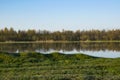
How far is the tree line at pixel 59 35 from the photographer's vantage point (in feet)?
325

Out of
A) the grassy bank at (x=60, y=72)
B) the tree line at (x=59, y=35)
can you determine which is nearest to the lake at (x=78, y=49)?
the grassy bank at (x=60, y=72)

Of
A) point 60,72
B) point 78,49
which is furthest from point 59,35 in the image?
point 60,72

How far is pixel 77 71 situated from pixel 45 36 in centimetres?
9206

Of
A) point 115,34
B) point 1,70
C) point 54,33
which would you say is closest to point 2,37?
point 54,33

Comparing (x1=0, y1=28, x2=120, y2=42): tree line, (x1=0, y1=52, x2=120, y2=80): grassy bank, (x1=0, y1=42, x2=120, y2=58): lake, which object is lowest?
(x1=0, y1=52, x2=120, y2=80): grassy bank

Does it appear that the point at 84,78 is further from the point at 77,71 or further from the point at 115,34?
the point at 115,34

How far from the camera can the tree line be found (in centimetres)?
9912

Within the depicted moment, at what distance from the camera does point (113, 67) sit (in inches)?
633

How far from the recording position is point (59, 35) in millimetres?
105938

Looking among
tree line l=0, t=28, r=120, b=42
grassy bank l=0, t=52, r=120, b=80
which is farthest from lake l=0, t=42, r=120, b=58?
tree line l=0, t=28, r=120, b=42

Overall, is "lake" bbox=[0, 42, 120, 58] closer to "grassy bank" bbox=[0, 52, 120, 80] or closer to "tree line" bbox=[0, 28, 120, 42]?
"grassy bank" bbox=[0, 52, 120, 80]

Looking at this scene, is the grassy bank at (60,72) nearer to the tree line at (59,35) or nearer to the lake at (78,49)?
the lake at (78,49)

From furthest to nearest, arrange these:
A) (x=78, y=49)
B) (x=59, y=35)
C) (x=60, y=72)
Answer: (x=59, y=35), (x=78, y=49), (x=60, y=72)

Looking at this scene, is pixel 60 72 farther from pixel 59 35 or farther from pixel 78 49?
pixel 59 35
